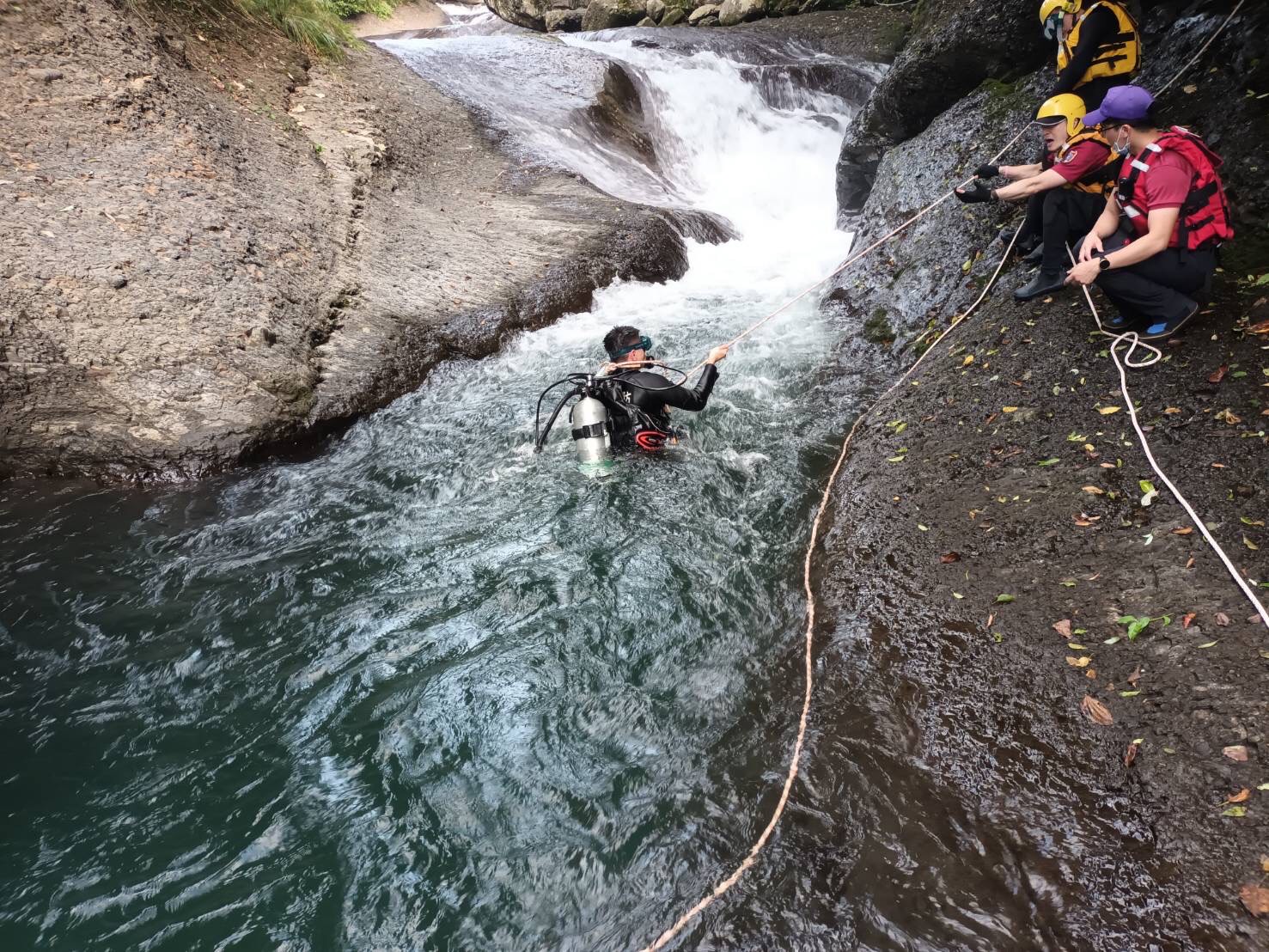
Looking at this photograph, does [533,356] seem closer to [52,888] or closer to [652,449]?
[652,449]

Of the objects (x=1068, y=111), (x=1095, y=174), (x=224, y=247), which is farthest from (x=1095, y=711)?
(x=224, y=247)

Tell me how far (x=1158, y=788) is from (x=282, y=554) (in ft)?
17.7

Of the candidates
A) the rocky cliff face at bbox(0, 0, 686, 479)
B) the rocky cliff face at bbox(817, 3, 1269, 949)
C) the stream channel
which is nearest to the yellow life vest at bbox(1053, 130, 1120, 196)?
the rocky cliff face at bbox(817, 3, 1269, 949)

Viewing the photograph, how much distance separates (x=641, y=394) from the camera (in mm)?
5742

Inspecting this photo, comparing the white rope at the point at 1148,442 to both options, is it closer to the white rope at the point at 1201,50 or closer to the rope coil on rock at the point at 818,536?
the rope coil on rock at the point at 818,536

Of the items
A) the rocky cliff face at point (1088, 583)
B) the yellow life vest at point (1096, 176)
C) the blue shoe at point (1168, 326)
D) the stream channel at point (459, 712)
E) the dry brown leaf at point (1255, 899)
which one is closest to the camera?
the dry brown leaf at point (1255, 899)

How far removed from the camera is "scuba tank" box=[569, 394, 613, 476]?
561 cm

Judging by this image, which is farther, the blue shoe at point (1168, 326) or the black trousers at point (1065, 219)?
the black trousers at point (1065, 219)

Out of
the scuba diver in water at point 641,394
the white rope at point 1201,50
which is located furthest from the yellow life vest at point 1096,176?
the scuba diver in water at point 641,394

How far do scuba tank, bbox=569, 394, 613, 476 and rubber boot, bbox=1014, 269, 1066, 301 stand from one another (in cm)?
353

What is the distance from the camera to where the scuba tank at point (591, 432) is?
5.61m

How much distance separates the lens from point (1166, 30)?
6.75m

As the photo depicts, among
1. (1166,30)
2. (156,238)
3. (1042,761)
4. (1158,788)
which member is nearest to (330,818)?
(1042,761)

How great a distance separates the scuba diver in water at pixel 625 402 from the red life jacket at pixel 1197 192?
2873mm
